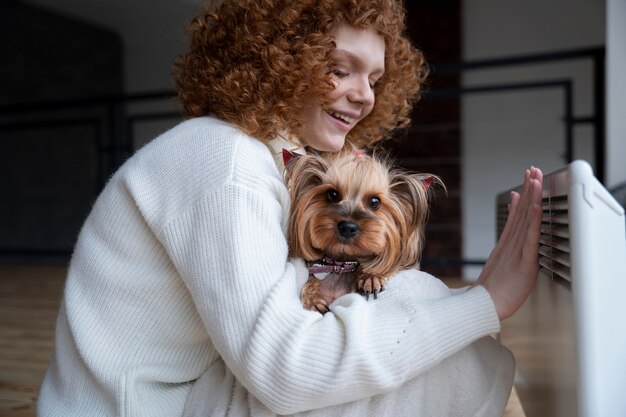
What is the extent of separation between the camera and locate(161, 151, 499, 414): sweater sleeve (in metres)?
0.87

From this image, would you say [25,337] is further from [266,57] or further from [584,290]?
[584,290]

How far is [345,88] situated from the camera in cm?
129

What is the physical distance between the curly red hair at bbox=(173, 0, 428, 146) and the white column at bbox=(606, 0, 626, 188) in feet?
6.37

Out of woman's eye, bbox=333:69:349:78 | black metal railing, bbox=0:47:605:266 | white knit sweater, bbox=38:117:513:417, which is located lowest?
white knit sweater, bbox=38:117:513:417

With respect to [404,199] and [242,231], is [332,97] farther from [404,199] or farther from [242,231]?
[242,231]

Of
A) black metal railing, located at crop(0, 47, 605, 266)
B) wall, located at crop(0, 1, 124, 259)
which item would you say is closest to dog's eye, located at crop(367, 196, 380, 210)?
black metal railing, located at crop(0, 47, 605, 266)

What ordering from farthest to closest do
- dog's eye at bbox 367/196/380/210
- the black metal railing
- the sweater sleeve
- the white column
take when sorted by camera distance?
the black metal railing
the white column
dog's eye at bbox 367/196/380/210
the sweater sleeve

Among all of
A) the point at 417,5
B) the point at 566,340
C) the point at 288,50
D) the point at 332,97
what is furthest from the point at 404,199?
the point at 417,5

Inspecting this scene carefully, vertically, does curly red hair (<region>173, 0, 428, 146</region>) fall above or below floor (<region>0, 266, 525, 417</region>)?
above

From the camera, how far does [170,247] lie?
37.7 inches

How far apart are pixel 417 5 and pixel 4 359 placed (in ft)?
14.5

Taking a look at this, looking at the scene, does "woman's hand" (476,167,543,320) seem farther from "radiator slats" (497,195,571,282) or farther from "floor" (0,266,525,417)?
"floor" (0,266,525,417)

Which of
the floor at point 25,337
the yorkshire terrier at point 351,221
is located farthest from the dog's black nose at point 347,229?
the floor at point 25,337

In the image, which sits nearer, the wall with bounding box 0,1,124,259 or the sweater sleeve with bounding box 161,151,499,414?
the sweater sleeve with bounding box 161,151,499,414
